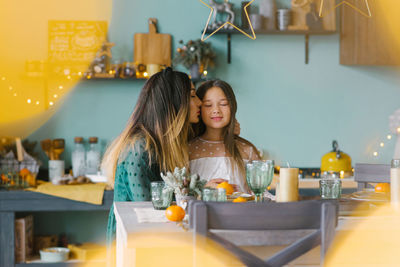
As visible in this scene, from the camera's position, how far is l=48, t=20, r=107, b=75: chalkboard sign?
4.27 metres

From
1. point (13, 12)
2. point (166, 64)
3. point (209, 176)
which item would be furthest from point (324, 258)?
point (13, 12)

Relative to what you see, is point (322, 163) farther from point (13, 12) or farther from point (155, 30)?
point (13, 12)

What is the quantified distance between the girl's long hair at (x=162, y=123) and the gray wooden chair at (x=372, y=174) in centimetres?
89

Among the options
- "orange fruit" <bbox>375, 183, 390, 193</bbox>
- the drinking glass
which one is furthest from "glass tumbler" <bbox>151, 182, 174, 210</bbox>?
"orange fruit" <bbox>375, 183, 390, 193</bbox>

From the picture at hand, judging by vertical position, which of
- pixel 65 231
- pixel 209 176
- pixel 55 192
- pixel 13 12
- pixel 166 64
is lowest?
pixel 65 231

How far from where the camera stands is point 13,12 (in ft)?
14.0

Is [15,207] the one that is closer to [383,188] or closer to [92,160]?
[92,160]

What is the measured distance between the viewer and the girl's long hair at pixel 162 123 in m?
2.46

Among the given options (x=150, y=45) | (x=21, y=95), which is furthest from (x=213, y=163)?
(x=21, y=95)

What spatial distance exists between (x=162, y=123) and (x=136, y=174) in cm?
31

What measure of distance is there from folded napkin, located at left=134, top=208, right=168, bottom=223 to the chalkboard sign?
250cm

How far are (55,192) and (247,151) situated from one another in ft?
4.80

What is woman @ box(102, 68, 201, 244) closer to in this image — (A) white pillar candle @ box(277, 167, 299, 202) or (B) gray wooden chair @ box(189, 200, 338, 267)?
(A) white pillar candle @ box(277, 167, 299, 202)

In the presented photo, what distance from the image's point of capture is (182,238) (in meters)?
1.57
